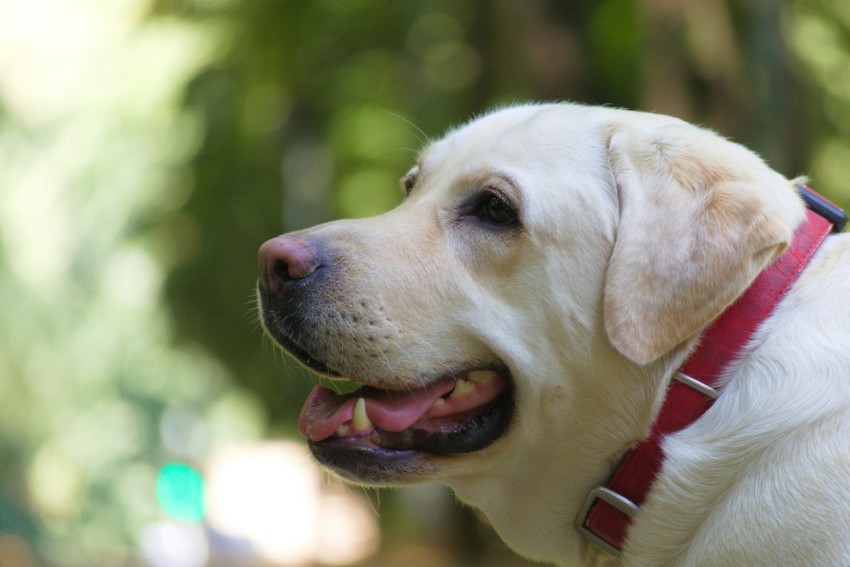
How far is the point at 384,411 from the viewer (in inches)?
119

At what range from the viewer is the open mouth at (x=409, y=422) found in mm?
2980

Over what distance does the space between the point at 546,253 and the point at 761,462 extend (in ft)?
2.81

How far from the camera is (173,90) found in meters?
13.7

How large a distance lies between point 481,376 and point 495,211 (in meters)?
0.52

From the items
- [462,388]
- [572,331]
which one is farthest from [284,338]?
[572,331]

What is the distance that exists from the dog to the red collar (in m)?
0.03

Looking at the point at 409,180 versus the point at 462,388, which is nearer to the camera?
the point at 462,388

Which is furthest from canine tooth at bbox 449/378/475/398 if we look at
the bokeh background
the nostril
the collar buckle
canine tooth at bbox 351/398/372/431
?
the bokeh background

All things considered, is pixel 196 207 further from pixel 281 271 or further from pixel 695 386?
pixel 695 386

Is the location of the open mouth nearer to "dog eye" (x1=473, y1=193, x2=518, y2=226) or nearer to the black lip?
the black lip

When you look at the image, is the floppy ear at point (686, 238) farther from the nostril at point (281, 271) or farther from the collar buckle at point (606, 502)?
the nostril at point (281, 271)

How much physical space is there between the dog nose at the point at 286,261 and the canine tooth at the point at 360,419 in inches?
17.2

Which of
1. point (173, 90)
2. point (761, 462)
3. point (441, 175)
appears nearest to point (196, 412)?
point (173, 90)

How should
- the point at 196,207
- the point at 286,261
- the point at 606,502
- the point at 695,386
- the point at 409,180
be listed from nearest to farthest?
the point at 695,386, the point at 606,502, the point at 286,261, the point at 409,180, the point at 196,207
